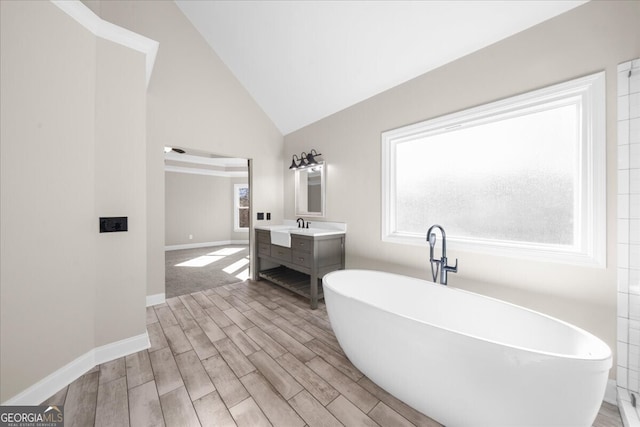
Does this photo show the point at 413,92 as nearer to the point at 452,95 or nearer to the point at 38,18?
the point at 452,95

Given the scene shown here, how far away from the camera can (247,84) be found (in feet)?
10.7

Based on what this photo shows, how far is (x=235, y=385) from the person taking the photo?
1431 millimetres

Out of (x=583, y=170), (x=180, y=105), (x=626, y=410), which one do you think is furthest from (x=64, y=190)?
(x=626, y=410)

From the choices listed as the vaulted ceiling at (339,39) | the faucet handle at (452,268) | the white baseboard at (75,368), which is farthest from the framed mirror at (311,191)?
the white baseboard at (75,368)

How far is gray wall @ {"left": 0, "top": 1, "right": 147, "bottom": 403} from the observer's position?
1212 millimetres

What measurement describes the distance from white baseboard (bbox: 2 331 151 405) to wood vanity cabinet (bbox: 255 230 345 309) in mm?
1512

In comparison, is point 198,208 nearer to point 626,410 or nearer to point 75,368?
point 75,368

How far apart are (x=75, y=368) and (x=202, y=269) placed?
105 inches

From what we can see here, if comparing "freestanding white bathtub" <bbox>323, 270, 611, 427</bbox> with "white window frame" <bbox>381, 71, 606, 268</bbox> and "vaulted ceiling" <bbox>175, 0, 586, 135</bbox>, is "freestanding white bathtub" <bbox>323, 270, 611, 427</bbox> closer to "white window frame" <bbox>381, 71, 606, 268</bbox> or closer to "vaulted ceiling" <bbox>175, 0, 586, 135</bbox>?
"white window frame" <bbox>381, 71, 606, 268</bbox>

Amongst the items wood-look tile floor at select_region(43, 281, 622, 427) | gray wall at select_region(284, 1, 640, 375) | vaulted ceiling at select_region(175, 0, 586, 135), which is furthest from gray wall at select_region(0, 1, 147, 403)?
gray wall at select_region(284, 1, 640, 375)

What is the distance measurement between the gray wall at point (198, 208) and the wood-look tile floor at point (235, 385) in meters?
4.31

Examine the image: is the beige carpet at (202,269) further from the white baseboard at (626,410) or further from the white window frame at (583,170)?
the white baseboard at (626,410)

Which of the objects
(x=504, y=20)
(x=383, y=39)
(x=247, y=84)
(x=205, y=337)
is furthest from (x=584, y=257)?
(x=247, y=84)

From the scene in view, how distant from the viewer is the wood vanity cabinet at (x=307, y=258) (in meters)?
2.57
